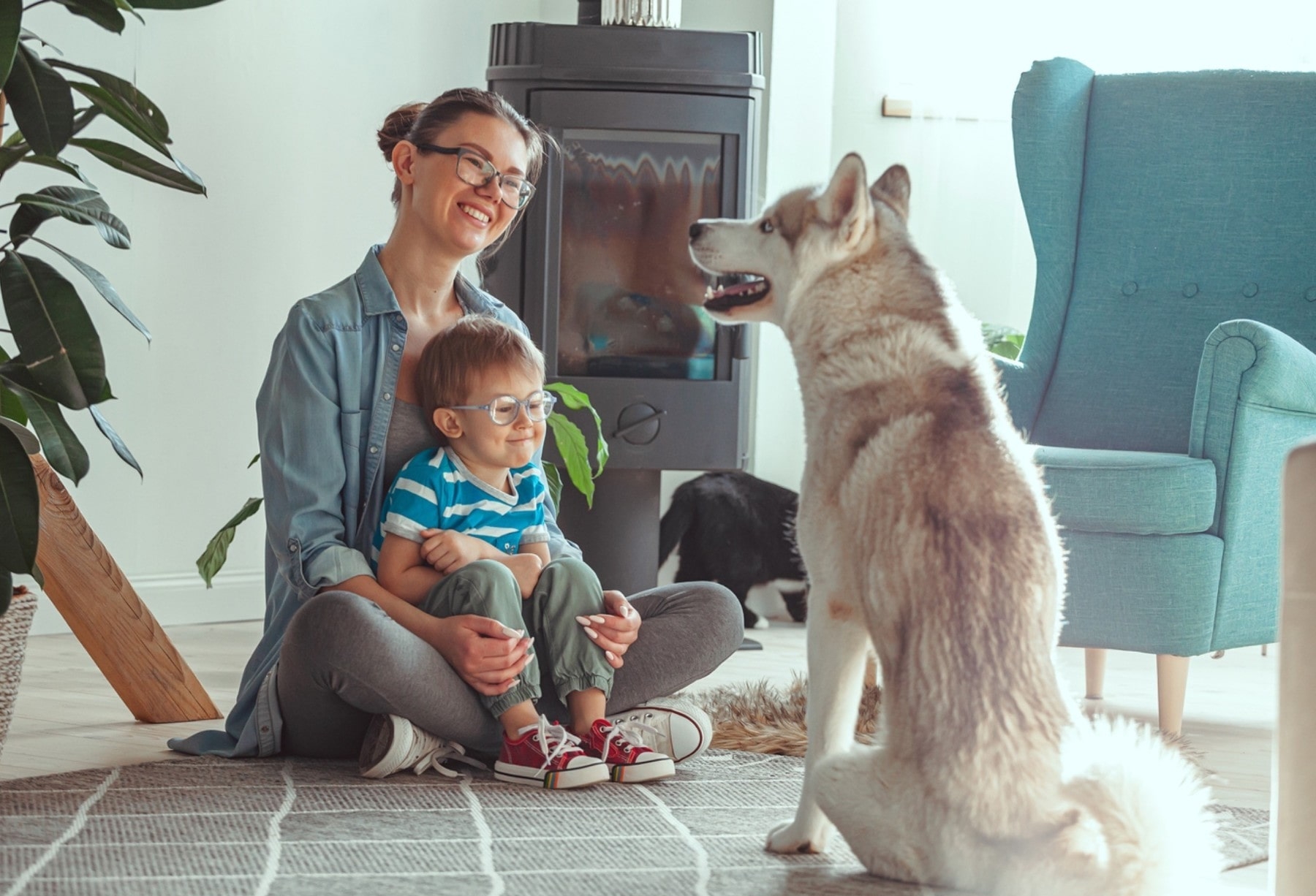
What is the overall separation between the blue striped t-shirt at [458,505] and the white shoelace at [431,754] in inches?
9.7

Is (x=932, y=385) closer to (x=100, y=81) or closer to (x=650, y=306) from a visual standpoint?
(x=100, y=81)

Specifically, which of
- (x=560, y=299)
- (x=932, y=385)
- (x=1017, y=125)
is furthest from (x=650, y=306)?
(x=932, y=385)

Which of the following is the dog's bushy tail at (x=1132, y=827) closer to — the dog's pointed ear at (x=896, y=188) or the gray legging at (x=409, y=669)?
the dog's pointed ear at (x=896, y=188)

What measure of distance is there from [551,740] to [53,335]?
822 mm

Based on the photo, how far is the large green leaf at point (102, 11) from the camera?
1.83 m

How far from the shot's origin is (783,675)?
Answer: 9.90ft

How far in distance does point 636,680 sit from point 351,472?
50 cm

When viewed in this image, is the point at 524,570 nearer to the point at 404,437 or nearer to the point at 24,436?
the point at 404,437

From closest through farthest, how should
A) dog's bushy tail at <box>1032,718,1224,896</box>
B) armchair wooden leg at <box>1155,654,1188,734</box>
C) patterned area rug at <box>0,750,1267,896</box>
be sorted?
dog's bushy tail at <box>1032,718,1224,896</box> < patterned area rug at <box>0,750,1267,896</box> < armchair wooden leg at <box>1155,654,1188,734</box>

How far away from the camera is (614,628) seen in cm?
193

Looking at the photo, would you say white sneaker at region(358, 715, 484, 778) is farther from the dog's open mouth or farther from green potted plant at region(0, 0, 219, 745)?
the dog's open mouth

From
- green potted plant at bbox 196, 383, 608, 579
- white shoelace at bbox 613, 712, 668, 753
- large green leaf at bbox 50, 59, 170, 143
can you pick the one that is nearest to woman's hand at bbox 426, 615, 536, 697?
white shoelace at bbox 613, 712, 668, 753

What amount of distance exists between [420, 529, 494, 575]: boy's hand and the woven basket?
21.7 inches

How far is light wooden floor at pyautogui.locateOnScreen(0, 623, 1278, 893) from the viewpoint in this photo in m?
2.08
